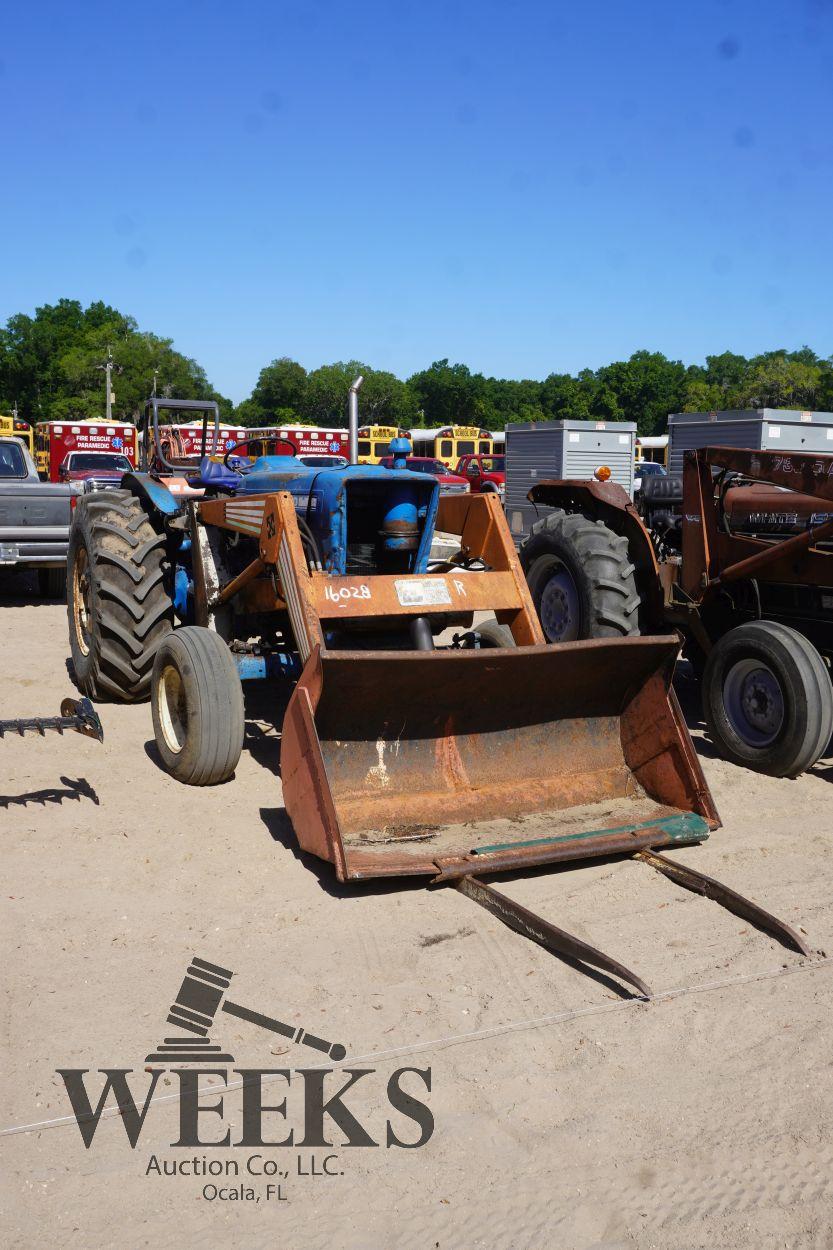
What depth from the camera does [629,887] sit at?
4477mm

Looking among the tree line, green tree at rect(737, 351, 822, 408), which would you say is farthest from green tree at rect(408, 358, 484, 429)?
green tree at rect(737, 351, 822, 408)

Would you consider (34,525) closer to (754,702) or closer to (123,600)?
(123,600)

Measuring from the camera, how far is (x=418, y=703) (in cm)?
497

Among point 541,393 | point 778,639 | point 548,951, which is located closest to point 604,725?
point 778,639

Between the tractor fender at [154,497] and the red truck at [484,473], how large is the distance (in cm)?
1286

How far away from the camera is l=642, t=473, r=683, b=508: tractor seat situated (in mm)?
8656

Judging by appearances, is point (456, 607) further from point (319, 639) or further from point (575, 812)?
point (575, 812)

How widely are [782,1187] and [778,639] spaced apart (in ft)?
12.0

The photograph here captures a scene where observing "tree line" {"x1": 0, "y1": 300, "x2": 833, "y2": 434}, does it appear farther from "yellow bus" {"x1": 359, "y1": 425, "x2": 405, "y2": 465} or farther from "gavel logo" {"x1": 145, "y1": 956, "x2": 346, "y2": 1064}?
"gavel logo" {"x1": 145, "y1": 956, "x2": 346, "y2": 1064}

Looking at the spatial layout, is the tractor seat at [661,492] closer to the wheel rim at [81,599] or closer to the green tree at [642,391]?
the wheel rim at [81,599]

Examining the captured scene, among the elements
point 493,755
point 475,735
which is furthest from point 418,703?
point 493,755

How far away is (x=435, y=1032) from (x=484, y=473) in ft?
75.9

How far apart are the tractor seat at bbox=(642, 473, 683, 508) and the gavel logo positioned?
19.5 feet

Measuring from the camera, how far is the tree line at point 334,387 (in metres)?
50.5
